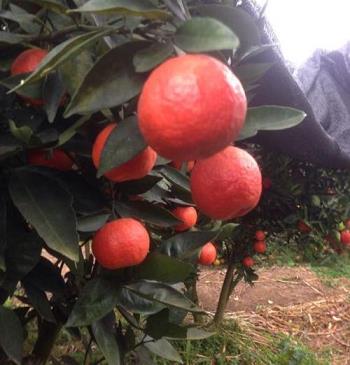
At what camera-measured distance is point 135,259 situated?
2.04 ft

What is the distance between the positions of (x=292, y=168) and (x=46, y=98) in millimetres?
1871

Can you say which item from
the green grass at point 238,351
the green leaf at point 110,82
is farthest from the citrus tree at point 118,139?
the green grass at point 238,351

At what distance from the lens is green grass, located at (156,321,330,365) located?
2.17 meters

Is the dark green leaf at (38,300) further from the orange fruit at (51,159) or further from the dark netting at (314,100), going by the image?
the dark netting at (314,100)

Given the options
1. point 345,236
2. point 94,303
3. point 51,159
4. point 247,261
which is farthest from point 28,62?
point 345,236

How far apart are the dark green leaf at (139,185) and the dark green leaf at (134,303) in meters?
0.21

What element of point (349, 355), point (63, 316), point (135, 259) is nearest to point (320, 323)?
point (349, 355)

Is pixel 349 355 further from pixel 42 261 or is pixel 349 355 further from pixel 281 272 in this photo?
pixel 42 261

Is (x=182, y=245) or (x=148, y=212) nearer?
(x=148, y=212)

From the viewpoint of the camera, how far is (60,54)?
391mm

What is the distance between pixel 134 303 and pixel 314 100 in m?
1.65

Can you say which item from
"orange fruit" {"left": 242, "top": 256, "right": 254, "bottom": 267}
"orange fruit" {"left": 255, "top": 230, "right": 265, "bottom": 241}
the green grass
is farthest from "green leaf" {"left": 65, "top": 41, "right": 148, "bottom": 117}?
"orange fruit" {"left": 242, "top": 256, "right": 254, "bottom": 267}

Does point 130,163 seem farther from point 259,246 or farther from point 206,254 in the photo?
point 259,246

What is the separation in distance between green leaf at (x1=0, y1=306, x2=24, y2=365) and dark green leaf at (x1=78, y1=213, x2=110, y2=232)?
0.19m
